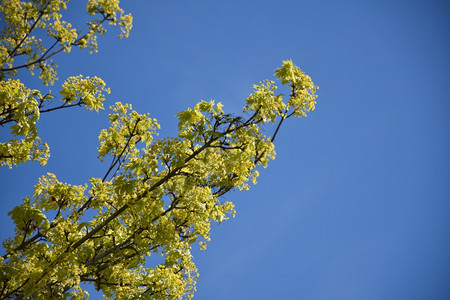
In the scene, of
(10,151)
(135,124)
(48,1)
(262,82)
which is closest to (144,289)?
(135,124)

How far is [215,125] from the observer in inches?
266

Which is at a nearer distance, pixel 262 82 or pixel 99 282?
pixel 262 82

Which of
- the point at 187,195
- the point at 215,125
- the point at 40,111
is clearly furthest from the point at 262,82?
the point at 40,111

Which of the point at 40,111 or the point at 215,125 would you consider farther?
the point at 40,111

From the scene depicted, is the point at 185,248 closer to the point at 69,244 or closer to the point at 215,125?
the point at 69,244

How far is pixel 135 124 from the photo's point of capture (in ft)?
26.1

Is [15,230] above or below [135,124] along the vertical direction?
below

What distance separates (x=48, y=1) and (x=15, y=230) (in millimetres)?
4943

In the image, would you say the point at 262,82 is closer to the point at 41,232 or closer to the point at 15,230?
the point at 41,232

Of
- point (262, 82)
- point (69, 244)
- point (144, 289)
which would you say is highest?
point (262, 82)

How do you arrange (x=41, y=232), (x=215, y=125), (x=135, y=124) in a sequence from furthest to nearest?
(x=135, y=124) → (x=41, y=232) → (x=215, y=125)

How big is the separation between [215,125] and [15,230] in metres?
4.85

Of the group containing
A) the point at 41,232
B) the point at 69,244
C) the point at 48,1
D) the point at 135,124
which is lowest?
the point at 69,244

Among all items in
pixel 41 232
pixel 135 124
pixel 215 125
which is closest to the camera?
pixel 215 125
